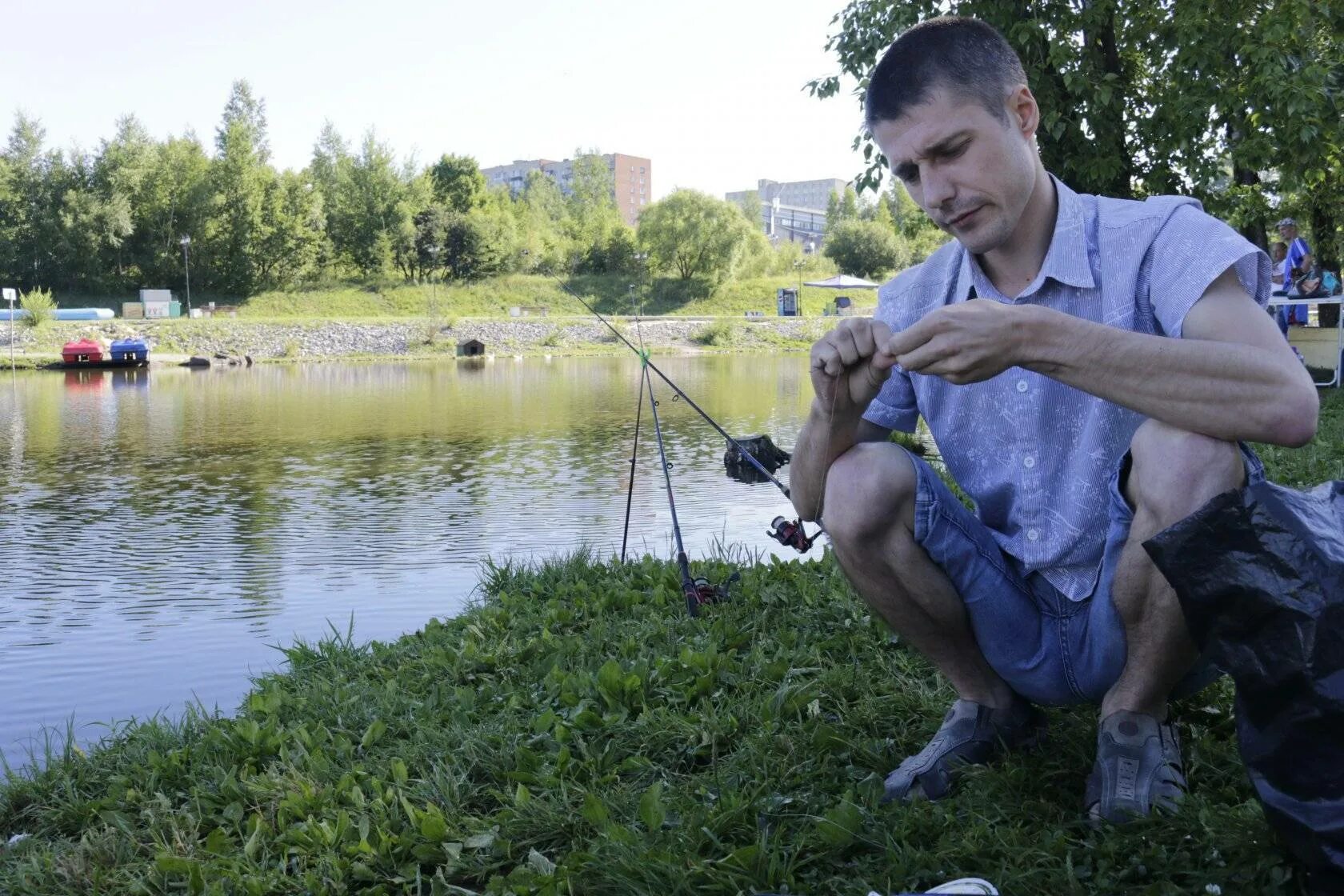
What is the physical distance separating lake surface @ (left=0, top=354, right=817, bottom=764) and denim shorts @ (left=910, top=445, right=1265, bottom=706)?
10.6 ft

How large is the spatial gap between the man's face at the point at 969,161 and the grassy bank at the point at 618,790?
1.06 m

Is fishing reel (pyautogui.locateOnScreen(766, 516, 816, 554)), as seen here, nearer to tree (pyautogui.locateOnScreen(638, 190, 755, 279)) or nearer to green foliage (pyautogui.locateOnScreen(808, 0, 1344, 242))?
green foliage (pyautogui.locateOnScreen(808, 0, 1344, 242))

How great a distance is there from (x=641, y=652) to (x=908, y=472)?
166 cm

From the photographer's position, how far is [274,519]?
9539 mm

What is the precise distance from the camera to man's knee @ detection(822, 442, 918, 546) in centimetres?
230

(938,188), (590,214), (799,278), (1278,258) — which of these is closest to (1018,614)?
(938,188)

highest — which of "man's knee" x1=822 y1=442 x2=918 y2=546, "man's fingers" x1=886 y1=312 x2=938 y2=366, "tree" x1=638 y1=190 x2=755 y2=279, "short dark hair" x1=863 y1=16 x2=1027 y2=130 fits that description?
"tree" x1=638 y1=190 x2=755 y2=279

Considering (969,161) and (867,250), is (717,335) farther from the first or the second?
(969,161)

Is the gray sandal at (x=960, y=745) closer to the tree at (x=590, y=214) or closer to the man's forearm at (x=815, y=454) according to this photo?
the man's forearm at (x=815, y=454)

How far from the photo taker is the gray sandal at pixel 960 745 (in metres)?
2.40

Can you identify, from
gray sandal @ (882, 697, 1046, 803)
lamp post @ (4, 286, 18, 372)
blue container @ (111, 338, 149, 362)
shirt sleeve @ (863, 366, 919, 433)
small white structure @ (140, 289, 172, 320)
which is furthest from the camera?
small white structure @ (140, 289, 172, 320)

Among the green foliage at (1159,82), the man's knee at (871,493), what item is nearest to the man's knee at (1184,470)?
the man's knee at (871,493)

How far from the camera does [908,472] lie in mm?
2307

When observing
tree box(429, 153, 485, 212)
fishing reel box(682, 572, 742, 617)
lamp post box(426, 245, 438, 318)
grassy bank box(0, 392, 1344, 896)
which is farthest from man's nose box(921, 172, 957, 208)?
tree box(429, 153, 485, 212)
